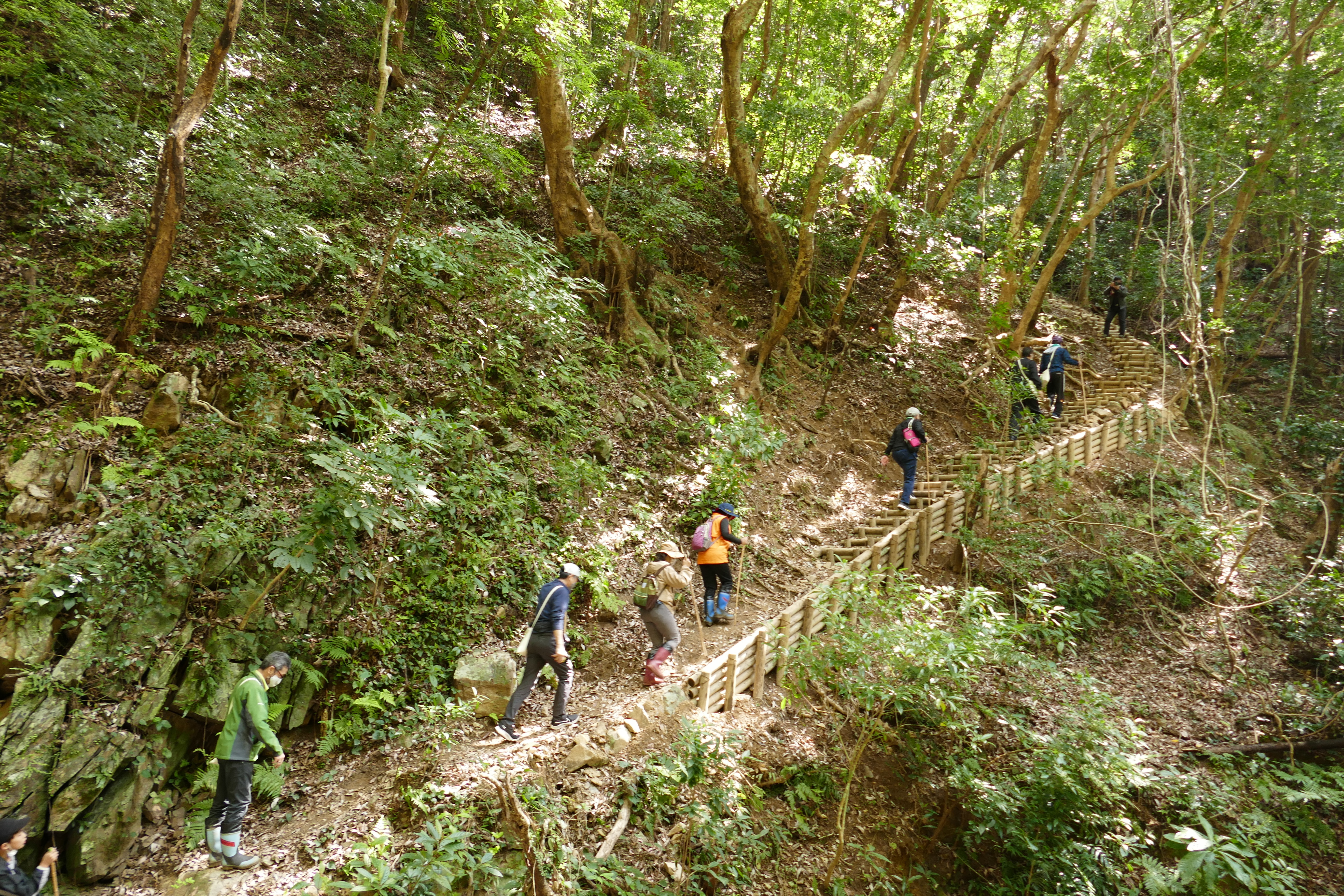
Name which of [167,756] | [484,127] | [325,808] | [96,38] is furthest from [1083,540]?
[96,38]

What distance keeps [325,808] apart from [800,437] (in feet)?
32.7

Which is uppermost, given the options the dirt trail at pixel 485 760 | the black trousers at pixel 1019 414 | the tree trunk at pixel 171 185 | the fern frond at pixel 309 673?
the tree trunk at pixel 171 185

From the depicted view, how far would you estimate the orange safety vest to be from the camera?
7531 mm

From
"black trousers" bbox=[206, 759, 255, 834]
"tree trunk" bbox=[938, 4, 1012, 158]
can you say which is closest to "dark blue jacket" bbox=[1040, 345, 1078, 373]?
"tree trunk" bbox=[938, 4, 1012, 158]

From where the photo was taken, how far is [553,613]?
5555mm

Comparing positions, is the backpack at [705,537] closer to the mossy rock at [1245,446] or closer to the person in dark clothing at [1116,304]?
the mossy rock at [1245,446]

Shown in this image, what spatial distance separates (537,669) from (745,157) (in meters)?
11.7

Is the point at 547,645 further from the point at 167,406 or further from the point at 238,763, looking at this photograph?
the point at 167,406

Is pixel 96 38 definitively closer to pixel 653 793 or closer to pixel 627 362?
pixel 627 362

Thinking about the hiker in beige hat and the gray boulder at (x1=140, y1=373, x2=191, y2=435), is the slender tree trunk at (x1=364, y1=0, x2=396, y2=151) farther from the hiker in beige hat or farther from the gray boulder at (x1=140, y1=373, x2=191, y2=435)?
the hiker in beige hat

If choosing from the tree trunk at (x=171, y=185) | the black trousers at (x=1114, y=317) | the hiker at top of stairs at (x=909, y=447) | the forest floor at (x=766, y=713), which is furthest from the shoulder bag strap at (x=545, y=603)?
the black trousers at (x=1114, y=317)

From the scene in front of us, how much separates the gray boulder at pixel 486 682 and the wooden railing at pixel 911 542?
1.75 m

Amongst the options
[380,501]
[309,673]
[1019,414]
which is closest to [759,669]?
[380,501]

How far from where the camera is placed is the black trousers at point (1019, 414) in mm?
12797
